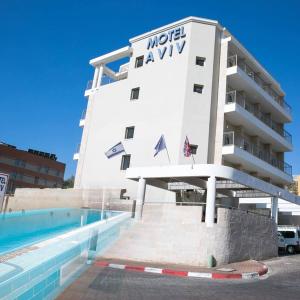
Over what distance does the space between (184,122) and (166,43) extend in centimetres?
747

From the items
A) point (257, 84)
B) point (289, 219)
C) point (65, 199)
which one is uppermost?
point (257, 84)

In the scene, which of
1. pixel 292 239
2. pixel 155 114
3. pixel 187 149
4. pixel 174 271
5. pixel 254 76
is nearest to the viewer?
pixel 174 271

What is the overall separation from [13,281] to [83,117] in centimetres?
→ 3099

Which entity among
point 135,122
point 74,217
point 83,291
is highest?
point 135,122

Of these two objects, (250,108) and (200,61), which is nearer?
(200,61)

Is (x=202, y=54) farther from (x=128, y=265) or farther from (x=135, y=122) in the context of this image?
(x=128, y=265)

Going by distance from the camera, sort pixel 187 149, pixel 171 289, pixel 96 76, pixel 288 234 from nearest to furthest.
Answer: pixel 171 289 → pixel 187 149 → pixel 288 234 → pixel 96 76

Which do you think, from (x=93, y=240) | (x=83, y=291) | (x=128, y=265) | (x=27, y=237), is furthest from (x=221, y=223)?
(x=83, y=291)

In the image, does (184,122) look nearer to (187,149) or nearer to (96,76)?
(187,149)

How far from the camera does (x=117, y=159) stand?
30.1 m

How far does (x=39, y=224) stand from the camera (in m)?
19.8

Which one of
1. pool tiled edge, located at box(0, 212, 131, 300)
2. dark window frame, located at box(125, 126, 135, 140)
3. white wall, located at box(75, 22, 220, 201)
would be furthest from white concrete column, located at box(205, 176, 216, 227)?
dark window frame, located at box(125, 126, 135, 140)

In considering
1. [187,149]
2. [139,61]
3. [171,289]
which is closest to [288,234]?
[187,149]

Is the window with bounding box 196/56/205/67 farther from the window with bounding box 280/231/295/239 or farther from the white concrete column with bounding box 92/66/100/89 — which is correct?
the window with bounding box 280/231/295/239
